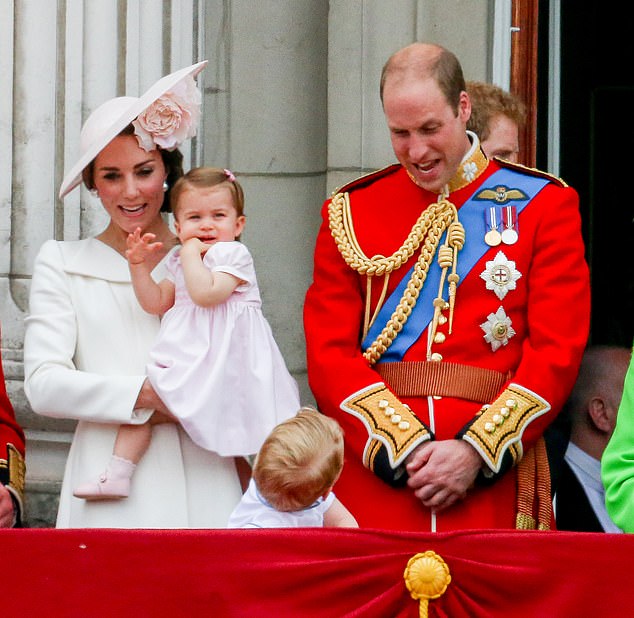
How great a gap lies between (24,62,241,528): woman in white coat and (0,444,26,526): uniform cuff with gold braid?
0.32ft

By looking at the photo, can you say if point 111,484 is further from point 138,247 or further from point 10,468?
point 138,247

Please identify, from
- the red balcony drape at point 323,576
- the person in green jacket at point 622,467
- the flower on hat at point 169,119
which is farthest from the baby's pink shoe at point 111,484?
the person in green jacket at point 622,467

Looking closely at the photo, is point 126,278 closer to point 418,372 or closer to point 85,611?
point 418,372

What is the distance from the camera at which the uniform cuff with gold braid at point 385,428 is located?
397cm

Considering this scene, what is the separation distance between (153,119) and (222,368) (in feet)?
2.11

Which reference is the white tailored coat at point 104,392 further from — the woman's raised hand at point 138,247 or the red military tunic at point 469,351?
the red military tunic at point 469,351

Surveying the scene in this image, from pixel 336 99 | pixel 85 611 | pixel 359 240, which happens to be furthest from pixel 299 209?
pixel 85 611

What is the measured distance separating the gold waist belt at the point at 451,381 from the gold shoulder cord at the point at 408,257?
0.10 m

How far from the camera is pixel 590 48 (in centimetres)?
659

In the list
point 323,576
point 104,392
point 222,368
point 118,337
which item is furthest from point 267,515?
point 118,337

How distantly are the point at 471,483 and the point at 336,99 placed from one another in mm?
1933

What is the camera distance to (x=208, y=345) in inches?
162

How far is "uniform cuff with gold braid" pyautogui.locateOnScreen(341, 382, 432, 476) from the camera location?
3.97m

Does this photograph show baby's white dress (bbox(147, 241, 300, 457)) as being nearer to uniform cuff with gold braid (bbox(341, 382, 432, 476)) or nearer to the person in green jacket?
uniform cuff with gold braid (bbox(341, 382, 432, 476))
